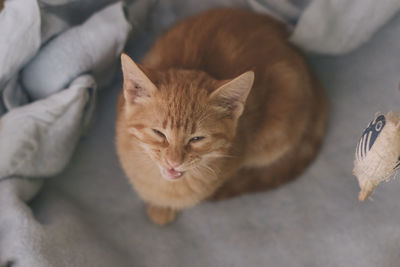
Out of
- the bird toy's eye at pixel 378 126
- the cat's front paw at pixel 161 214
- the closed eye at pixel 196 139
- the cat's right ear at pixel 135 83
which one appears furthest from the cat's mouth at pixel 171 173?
the bird toy's eye at pixel 378 126

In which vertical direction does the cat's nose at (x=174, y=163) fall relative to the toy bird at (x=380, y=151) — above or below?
below

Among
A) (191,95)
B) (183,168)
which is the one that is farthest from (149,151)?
(191,95)

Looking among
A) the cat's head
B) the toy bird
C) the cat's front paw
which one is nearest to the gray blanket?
the cat's front paw

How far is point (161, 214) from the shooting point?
168 cm

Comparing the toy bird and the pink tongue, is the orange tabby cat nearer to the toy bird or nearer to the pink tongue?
the pink tongue

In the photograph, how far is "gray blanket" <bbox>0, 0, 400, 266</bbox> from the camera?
56.9 inches

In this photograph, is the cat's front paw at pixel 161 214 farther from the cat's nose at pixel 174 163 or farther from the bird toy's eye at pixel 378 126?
the bird toy's eye at pixel 378 126

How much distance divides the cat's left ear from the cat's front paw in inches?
24.7

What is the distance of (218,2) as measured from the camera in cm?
196

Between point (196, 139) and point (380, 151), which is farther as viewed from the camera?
point (196, 139)

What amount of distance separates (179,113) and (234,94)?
184 millimetres

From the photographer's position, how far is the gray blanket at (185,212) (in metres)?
1.45

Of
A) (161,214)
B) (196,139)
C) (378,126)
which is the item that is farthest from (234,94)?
(161,214)

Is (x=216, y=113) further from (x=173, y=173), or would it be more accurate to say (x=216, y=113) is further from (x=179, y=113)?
(x=173, y=173)
